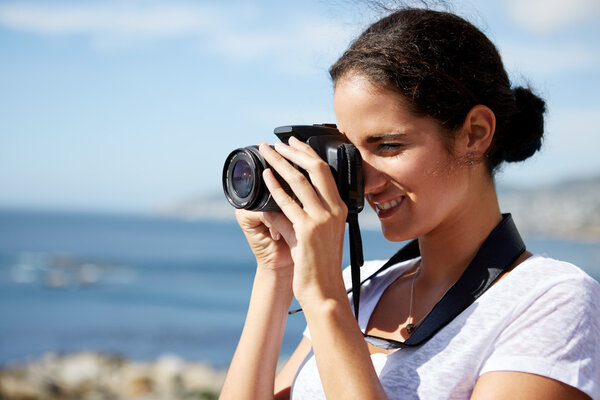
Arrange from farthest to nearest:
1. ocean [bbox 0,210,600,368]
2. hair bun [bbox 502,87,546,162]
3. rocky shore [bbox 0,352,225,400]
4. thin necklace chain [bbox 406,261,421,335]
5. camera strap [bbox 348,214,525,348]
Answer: ocean [bbox 0,210,600,368] → rocky shore [bbox 0,352,225,400] → hair bun [bbox 502,87,546,162] → thin necklace chain [bbox 406,261,421,335] → camera strap [bbox 348,214,525,348]

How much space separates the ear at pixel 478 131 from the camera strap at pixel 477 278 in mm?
184

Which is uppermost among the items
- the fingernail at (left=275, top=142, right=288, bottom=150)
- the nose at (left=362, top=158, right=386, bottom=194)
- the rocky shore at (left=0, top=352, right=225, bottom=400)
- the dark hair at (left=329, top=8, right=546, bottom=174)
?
the dark hair at (left=329, top=8, right=546, bottom=174)

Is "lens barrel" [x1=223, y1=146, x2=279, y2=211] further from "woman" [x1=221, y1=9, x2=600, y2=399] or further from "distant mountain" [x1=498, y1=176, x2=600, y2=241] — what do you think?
"distant mountain" [x1=498, y1=176, x2=600, y2=241]

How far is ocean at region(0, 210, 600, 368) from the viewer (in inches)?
502

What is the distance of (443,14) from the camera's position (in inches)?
58.4

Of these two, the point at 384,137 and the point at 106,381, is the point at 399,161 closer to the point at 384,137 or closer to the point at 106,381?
the point at 384,137

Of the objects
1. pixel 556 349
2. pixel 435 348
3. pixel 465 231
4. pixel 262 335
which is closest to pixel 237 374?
pixel 262 335

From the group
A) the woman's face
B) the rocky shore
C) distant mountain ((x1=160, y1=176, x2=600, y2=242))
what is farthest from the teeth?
distant mountain ((x1=160, y1=176, x2=600, y2=242))

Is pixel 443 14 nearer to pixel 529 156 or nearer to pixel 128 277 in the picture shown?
pixel 529 156

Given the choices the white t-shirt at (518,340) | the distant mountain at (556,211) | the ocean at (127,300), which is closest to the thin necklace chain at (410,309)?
the white t-shirt at (518,340)

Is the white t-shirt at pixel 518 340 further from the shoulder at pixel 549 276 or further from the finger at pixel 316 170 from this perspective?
the finger at pixel 316 170

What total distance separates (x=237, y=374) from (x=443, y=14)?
3.36ft

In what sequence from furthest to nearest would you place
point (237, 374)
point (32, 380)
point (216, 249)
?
1. point (216, 249)
2. point (32, 380)
3. point (237, 374)

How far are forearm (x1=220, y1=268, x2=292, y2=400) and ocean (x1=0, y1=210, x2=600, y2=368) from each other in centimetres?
131
